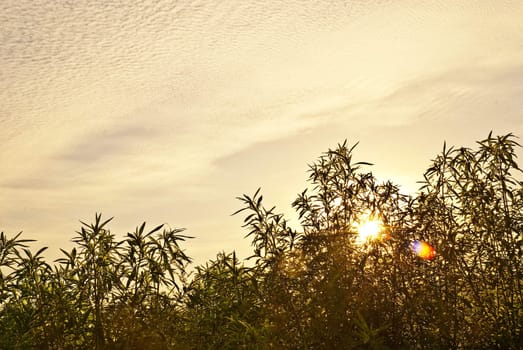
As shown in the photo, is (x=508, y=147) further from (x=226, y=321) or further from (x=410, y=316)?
(x=226, y=321)

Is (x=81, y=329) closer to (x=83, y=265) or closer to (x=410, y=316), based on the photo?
(x=83, y=265)

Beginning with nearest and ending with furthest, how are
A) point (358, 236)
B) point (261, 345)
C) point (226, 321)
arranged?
point (261, 345) < point (226, 321) < point (358, 236)

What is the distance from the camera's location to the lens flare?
7.46m

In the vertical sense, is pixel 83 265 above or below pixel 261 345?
above

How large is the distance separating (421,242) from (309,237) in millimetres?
1369

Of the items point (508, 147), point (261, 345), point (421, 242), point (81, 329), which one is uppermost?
point (508, 147)

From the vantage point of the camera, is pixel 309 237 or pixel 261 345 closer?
pixel 261 345

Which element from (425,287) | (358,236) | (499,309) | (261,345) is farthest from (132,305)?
(499,309)

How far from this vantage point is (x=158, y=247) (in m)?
6.34

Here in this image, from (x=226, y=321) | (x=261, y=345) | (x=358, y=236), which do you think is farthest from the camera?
(x=358, y=236)

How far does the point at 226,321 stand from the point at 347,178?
2.04 metres

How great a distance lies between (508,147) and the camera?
734 cm

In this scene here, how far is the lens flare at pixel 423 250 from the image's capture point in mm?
7461

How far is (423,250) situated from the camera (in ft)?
24.6
